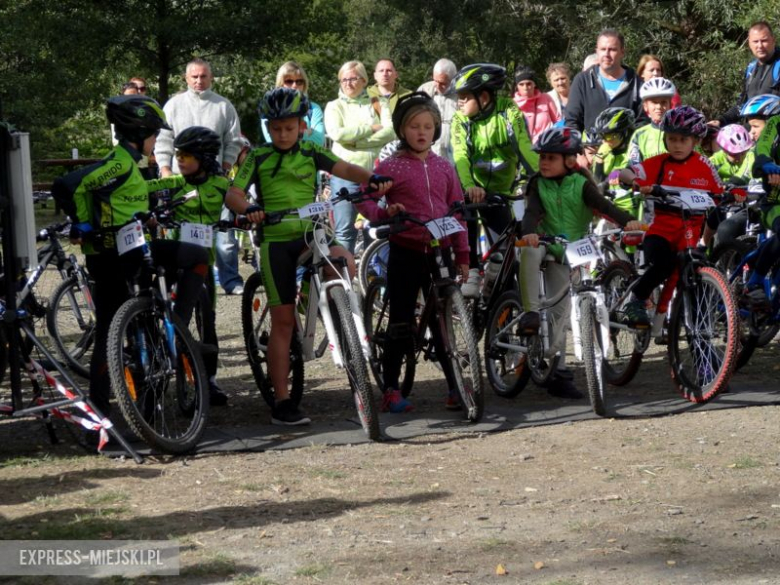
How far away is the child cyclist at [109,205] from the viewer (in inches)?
295

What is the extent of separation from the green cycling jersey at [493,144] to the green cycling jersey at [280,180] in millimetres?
1785

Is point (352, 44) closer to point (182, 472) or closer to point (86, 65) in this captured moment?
point (86, 65)

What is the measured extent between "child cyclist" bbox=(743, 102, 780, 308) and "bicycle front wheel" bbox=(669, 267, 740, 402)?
32.4 inches

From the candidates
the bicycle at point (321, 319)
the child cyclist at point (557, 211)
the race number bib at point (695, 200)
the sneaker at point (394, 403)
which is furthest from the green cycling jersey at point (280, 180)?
the race number bib at point (695, 200)

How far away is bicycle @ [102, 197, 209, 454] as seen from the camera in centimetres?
734

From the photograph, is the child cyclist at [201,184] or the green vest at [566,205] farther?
the green vest at [566,205]

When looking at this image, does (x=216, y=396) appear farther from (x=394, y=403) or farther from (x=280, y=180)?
(x=280, y=180)

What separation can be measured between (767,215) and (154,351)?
13.3 feet

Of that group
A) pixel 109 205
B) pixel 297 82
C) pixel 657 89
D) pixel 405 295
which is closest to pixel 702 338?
pixel 405 295

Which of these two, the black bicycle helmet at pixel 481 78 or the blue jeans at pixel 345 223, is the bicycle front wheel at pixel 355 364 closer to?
the black bicycle helmet at pixel 481 78

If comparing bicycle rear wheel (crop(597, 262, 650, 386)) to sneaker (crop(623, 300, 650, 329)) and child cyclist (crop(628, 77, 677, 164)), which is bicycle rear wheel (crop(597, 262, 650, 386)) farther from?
child cyclist (crop(628, 77, 677, 164))

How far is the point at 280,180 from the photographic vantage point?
26.4 feet

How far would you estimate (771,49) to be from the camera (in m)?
12.3

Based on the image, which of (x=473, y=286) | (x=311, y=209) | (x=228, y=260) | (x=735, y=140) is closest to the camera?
(x=311, y=209)
